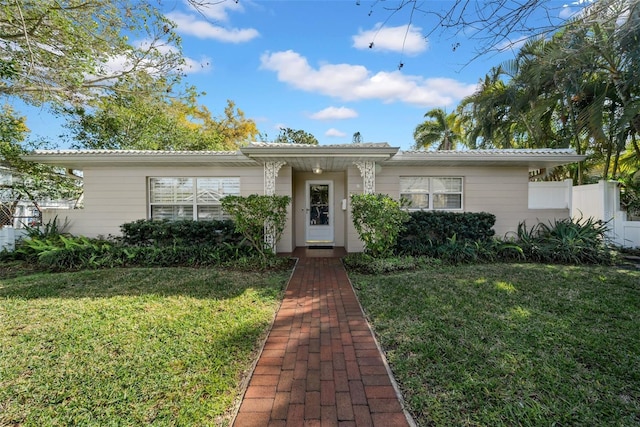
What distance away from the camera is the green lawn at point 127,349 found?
79.6 inches

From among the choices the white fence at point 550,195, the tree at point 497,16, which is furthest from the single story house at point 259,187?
the tree at point 497,16

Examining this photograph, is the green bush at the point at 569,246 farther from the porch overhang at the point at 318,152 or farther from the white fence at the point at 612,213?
the porch overhang at the point at 318,152

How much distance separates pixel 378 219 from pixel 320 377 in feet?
13.6

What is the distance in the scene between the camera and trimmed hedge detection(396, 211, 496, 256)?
23.8 ft

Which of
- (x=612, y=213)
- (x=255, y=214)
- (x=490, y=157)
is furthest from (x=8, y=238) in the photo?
(x=612, y=213)

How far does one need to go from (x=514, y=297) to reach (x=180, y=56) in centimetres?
897

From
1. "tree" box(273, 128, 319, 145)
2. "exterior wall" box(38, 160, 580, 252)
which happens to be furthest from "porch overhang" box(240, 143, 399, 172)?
"tree" box(273, 128, 319, 145)

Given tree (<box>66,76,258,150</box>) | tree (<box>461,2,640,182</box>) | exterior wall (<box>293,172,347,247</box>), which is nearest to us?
tree (<box>461,2,640,182</box>)

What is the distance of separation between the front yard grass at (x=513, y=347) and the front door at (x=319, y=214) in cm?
442

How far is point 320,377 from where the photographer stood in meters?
2.40

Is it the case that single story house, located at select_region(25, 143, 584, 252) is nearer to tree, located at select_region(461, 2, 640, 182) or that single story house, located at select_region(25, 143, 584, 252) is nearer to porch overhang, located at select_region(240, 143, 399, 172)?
porch overhang, located at select_region(240, 143, 399, 172)

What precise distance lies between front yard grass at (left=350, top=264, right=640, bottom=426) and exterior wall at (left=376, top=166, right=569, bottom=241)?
3385 mm

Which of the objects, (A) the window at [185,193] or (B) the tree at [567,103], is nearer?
(B) the tree at [567,103]

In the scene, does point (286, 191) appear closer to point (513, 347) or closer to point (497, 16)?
point (497, 16)
